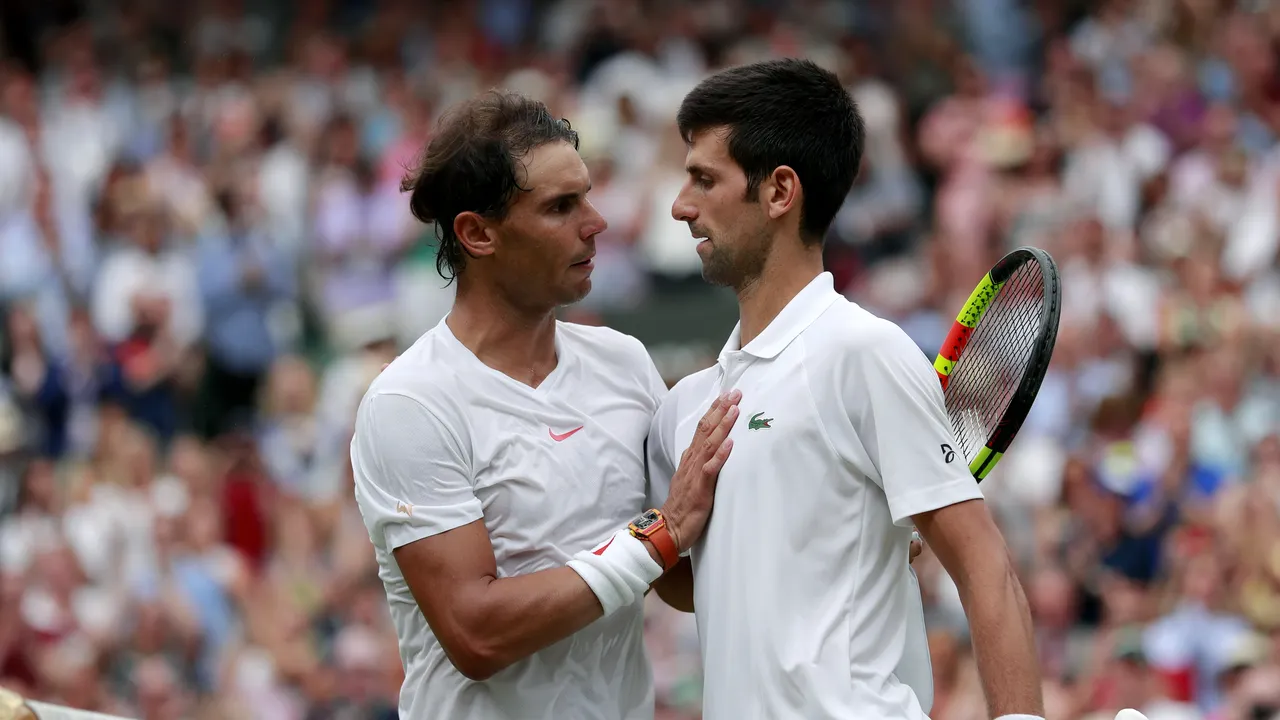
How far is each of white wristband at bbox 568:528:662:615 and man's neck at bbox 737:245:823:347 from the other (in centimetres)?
52

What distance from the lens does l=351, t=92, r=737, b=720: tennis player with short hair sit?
390 centimetres

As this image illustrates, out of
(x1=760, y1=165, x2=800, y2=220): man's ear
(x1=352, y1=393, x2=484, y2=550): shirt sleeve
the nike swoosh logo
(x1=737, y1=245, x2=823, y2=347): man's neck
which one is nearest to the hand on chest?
(x1=737, y1=245, x2=823, y2=347): man's neck

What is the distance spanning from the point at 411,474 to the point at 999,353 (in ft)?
4.51

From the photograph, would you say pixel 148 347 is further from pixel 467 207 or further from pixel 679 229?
pixel 467 207

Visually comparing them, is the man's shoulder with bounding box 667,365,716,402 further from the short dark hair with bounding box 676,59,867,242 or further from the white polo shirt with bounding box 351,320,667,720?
the short dark hair with bounding box 676,59,867,242

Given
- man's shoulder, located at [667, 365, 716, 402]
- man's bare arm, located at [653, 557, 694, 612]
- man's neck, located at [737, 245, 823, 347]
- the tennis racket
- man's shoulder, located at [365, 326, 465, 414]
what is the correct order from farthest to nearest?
man's bare arm, located at [653, 557, 694, 612]
man's shoulder, located at [667, 365, 716, 402]
man's shoulder, located at [365, 326, 465, 414]
man's neck, located at [737, 245, 823, 347]
the tennis racket

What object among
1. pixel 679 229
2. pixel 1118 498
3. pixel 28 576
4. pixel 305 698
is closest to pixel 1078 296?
pixel 1118 498

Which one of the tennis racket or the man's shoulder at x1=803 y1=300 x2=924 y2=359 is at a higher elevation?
the man's shoulder at x1=803 y1=300 x2=924 y2=359

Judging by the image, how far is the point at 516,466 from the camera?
406 centimetres

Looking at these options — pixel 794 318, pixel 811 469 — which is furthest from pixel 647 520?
pixel 794 318

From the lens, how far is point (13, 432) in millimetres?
11625

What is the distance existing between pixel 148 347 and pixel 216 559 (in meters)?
2.26

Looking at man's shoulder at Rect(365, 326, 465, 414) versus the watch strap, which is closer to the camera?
the watch strap

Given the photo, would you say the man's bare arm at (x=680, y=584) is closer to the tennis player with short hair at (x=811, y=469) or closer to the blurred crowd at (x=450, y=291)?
the tennis player with short hair at (x=811, y=469)
